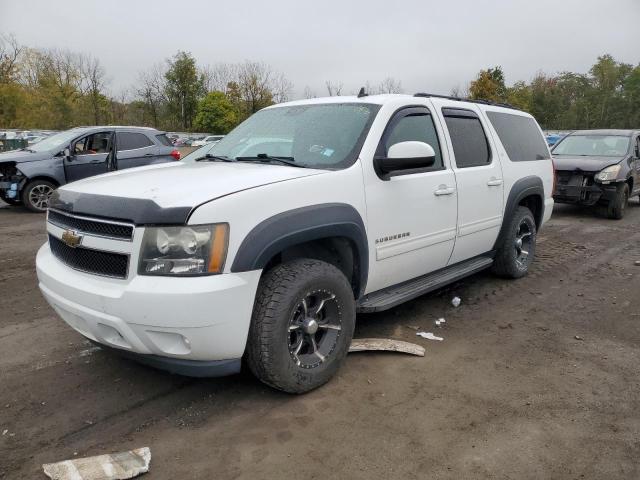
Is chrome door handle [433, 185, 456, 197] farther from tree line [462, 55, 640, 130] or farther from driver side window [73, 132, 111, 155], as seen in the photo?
tree line [462, 55, 640, 130]

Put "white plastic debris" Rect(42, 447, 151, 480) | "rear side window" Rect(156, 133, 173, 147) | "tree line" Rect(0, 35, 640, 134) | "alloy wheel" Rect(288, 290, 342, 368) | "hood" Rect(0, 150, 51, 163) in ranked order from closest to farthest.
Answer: "white plastic debris" Rect(42, 447, 151, 480)
"alloy wheel" Rect(288, 290, 342, 368)
"hood" Rect(0, 150, 51, 163)
"rear side window" Rect(156, 133, 173, 147)
"tree line" Rect(0, 35, 640, 134)

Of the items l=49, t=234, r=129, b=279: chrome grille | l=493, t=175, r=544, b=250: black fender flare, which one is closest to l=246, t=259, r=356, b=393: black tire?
l=49, t=234, r=129, b=279: chrome grille

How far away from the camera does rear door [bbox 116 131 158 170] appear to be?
10359 millimetres

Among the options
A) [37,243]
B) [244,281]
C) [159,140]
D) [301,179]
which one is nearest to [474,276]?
[301,179]

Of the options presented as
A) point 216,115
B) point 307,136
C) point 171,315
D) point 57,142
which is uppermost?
point 216,115

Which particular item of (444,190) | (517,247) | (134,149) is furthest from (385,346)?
(134,149)

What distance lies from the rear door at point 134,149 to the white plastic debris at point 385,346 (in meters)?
8.11

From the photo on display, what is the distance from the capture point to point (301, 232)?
112 inches

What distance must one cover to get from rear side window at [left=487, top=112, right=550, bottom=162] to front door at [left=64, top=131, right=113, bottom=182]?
7.95 m

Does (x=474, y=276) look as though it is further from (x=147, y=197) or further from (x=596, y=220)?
(x=596, y=220)

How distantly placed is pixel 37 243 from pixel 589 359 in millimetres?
7097

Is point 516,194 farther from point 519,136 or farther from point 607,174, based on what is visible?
point 607,174

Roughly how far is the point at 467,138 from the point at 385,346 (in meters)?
2.02

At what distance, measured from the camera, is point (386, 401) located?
301cm
